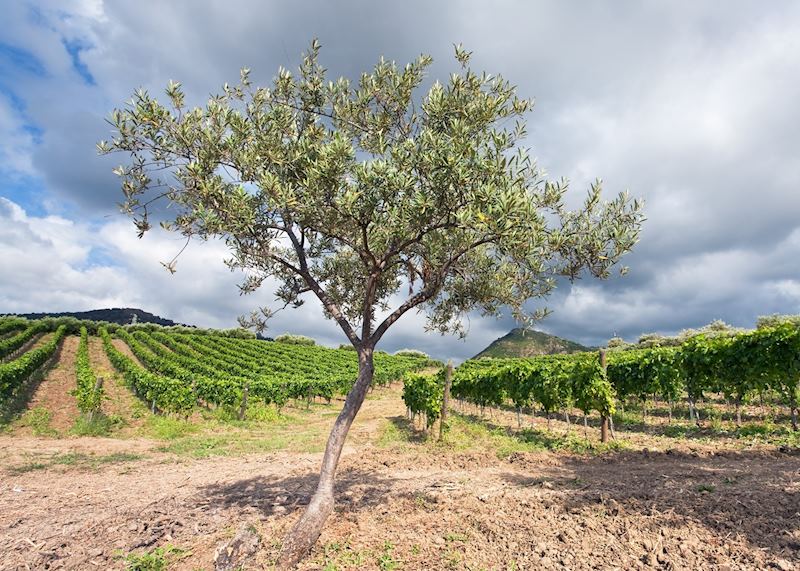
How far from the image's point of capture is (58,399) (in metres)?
36.6

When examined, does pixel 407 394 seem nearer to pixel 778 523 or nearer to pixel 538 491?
pixel 538 491

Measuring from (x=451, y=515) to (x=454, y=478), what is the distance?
3.93 m

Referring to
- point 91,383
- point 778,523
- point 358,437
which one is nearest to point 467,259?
point 778,523

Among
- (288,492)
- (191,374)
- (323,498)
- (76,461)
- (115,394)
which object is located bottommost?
(76,461)

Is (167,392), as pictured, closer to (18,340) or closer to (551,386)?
(551,386)

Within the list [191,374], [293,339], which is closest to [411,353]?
[293,339]

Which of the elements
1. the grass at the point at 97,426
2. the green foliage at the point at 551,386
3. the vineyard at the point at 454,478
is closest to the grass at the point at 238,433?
the vineyard at the point at 454,478

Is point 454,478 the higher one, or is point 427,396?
point 427,396

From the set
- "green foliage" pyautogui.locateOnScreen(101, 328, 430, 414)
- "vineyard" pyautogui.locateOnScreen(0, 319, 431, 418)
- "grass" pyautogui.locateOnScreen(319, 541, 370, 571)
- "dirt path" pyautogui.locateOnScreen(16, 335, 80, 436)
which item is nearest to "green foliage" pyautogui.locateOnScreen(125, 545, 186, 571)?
"grass" pyautogui.locateOnScreen(319, 541, 370, 571)

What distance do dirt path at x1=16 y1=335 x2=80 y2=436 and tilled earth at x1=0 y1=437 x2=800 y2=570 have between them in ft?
49.7

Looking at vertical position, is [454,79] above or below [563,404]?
above

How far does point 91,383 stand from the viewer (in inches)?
1377

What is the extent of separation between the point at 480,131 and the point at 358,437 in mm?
19410

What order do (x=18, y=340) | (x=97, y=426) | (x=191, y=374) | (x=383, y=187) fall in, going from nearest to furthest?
(x=383, y=187) → (x=97, y=426) → (x=191, y=374) → (x=18, y=340)
